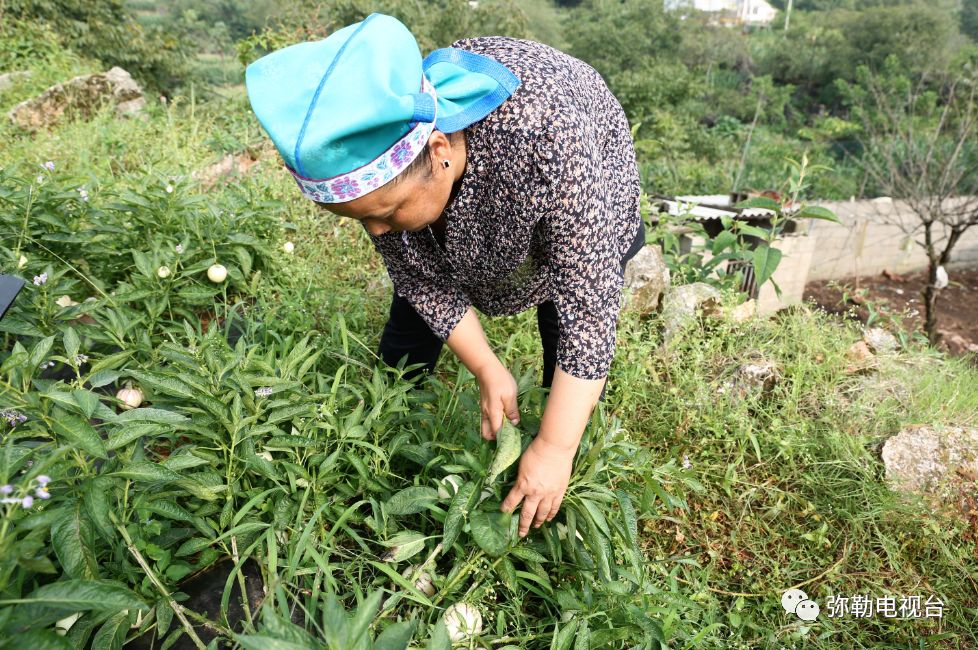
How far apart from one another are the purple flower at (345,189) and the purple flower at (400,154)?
Answer: 2.9 inches

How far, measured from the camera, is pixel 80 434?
1036 millimetres

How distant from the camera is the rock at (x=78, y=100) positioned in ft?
13.4

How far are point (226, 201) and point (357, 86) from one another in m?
1.80

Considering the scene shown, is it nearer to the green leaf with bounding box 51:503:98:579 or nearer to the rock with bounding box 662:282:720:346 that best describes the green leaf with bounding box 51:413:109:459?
the green leaf with bounding box 51:503:98:579

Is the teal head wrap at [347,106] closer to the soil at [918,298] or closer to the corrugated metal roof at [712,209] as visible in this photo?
the corrugated metal roof at [712,209]

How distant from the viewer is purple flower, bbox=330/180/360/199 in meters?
1.02

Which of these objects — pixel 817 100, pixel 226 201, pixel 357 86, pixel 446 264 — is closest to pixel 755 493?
pixel 446 264

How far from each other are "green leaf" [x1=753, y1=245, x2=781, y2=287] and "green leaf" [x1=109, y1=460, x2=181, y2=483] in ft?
7.81

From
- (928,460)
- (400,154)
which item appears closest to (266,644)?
(400,154)

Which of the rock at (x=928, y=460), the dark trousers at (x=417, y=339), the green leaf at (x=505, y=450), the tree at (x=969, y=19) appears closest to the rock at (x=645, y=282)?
the dark trousers at (x=417, y=339)

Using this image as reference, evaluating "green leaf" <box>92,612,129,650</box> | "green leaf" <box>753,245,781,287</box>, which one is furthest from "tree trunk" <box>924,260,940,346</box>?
"green leaf" <box>92,612,129,650</box>

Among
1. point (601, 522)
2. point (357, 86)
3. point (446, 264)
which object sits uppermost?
point (357, 86)

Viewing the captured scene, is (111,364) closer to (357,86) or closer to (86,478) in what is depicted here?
(86,478)

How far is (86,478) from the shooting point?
1040mm
